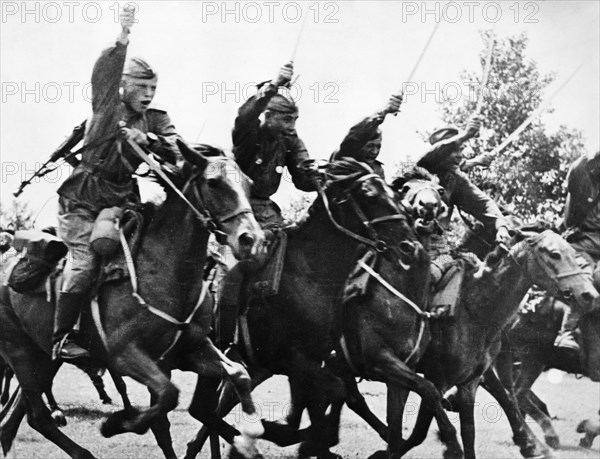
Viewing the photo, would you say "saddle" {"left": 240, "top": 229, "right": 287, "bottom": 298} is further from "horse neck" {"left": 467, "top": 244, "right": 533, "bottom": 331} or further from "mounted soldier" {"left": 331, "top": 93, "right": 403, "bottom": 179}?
"horse neck" {"left": 467, "top": 244, "right": 533, "bottom": 331}

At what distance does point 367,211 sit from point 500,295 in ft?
6.10

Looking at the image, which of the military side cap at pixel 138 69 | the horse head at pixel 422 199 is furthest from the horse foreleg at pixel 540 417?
the military side cap at pixel 138 69

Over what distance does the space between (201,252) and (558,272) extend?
3836 millimetres

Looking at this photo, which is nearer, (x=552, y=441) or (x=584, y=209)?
(x=552, y=441)

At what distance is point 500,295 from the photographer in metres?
11.3

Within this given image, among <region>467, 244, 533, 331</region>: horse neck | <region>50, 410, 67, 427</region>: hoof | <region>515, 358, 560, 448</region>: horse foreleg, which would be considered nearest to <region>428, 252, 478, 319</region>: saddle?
<region>467, 244, 533, 331</region>: horse neck

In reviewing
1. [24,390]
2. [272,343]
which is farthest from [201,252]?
[24,390]

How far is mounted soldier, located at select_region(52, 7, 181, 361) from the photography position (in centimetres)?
927

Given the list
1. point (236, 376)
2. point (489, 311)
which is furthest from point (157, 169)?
point (489, 311)

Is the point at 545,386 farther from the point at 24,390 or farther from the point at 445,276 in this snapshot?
the point at 24,390

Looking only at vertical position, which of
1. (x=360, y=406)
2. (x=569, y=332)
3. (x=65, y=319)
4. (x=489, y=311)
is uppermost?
(x=65, y=319)

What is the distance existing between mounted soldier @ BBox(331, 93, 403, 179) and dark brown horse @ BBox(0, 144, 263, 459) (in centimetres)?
240

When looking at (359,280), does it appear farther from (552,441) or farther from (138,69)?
(552,441)

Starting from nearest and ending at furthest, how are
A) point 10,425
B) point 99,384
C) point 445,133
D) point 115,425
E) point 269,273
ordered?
point 115,425
point 269,273
point 10,425
point 445,133
point 99,384
